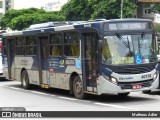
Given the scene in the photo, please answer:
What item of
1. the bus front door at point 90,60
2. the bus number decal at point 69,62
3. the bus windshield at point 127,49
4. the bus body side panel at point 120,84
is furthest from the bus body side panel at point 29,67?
the bus windshield at point 127,49

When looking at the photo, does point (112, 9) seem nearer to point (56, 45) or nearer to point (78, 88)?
point (56, 45)

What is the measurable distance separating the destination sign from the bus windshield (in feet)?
0.78

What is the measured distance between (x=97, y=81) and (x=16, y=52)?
7.83 metres

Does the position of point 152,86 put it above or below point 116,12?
below

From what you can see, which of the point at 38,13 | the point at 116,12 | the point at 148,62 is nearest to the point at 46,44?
the point at 148,62

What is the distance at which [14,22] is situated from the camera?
86.4 m

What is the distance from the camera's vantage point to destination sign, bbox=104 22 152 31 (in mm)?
14692

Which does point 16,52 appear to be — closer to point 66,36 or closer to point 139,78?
point 66,36

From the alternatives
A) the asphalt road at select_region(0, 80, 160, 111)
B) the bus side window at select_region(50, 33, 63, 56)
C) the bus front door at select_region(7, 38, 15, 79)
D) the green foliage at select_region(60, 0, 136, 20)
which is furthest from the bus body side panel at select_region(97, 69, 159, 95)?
the green foliage at select_region(60, 0, 136, 20)

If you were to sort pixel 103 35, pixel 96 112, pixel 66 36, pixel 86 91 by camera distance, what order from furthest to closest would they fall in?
pixel 66 36 → pixel 86 91 → pixel 103 35 → pixel 96 112

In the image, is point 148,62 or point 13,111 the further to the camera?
point 148,62

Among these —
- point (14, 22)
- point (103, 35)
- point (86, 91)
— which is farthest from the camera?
point (14, 22)

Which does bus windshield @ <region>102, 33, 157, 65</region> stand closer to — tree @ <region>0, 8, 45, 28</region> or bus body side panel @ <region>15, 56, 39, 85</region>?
bus body side panel @ <region>15, 56, 39, 85</region>

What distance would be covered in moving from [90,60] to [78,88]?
4.17 feet
